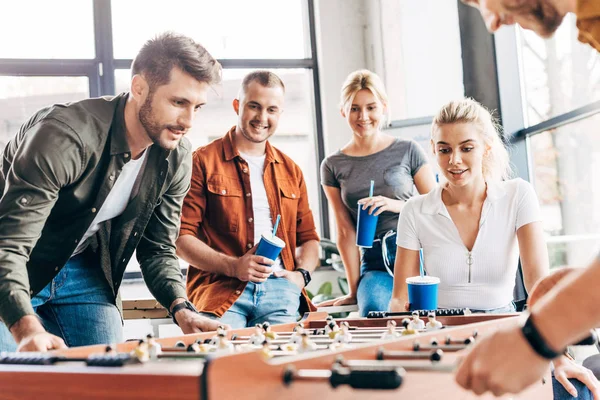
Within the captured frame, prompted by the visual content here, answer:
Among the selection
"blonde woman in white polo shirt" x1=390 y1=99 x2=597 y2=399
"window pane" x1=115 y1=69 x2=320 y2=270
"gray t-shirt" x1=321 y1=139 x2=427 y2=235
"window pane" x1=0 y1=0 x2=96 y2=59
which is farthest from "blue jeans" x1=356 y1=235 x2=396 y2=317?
"window pane" x1=0 y1=0 x2=96 y2=59

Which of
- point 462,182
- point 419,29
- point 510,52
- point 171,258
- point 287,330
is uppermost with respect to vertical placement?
point 419,29

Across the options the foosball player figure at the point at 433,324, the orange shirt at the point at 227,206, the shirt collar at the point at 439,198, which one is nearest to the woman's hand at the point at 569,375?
the foosball player figure at the point at 433,324

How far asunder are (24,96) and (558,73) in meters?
3.61

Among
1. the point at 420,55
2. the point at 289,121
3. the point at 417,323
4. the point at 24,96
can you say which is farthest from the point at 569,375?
the point at 24,96

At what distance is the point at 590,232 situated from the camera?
3549mm

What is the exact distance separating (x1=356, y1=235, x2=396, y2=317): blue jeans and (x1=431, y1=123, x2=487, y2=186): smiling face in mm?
682

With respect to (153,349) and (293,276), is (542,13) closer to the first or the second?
(153,349)

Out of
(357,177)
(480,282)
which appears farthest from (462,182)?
(357,177)

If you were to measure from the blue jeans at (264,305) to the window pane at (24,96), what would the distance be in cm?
292

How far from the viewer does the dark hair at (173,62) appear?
7.60 ft

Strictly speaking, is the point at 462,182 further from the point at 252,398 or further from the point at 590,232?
the point at 252,398

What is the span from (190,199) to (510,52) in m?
2.20

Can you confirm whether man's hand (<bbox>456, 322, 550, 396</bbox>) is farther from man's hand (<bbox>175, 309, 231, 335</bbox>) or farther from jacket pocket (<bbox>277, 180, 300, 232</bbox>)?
jacket pocket (<bbox>277, 180, 300, 232</bbox>)

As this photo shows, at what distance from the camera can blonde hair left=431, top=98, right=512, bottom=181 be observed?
2.65 meters
